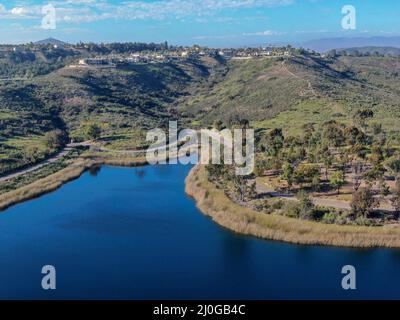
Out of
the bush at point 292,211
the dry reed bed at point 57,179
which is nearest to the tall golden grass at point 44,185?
the dry reed bed at point 57,179

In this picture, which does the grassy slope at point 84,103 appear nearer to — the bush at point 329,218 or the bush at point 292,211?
the bush at point 292,211

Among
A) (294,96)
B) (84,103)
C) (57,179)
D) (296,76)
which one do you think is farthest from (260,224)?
(296,76)

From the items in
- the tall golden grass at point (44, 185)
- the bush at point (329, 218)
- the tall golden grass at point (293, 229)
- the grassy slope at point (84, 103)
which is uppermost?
the grassy slope at point (84, 103)

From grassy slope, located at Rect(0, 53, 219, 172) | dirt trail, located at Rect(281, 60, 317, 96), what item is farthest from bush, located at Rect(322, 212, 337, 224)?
dirt trail, located at Rect(281, 60, 317, 96)

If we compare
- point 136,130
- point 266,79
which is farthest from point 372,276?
point 266,79
